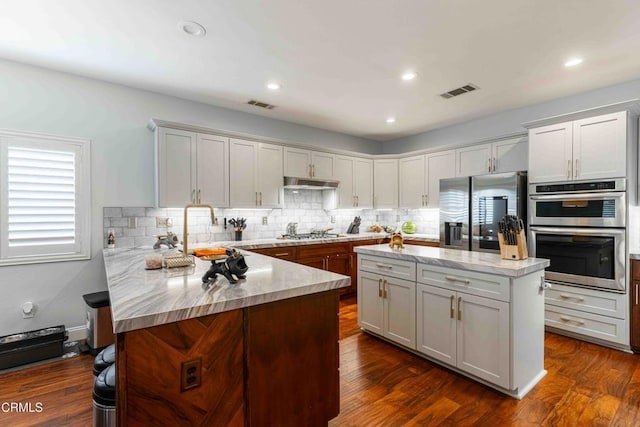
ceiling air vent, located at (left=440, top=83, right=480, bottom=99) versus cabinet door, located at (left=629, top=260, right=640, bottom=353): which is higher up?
ceiling air vent, located at (left=440, top=83, right=480, bottom=99)

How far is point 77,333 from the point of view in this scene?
3.25 metres

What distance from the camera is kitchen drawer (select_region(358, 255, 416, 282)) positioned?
2.77 m

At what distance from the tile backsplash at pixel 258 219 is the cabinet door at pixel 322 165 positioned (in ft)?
1.43

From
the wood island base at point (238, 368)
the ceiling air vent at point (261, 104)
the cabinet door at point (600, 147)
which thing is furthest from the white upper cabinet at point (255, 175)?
the cabinet door at point (600, 147)

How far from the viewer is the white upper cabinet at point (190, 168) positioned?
354cm

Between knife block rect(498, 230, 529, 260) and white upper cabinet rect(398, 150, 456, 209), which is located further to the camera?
white upper cabinet rect(398, 150, 456, 209)

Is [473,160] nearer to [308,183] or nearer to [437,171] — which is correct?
[437,171]

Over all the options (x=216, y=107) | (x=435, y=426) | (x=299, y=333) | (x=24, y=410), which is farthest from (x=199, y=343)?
(x=216, y=107)

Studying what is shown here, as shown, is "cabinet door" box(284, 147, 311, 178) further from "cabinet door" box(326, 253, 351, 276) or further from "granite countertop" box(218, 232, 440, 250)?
"cabinet door" box(326, 253, 351, 276)

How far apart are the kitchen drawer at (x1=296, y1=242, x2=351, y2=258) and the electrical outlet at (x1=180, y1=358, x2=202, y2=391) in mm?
2951

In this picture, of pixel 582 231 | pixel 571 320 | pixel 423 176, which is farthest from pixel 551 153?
pixel 423 176

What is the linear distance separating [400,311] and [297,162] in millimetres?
2689

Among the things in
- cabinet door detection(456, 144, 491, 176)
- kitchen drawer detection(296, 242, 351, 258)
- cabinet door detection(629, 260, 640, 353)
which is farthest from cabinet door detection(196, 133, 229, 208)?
cabinet door detection(629, 260, 640, 353)

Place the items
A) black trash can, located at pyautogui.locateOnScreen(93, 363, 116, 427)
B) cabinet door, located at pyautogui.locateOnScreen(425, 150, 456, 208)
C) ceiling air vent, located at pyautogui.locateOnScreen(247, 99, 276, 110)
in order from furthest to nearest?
cabinet door, located at pyautogui.locateOnScreen(425, 150, 456, 208) < ceiling air vent, located at pyautogui.locateOnScreen(247, 99, 276, 110) < black trash can, located at pyautogui.locateOnScreen(93, 363, 116, 427)
